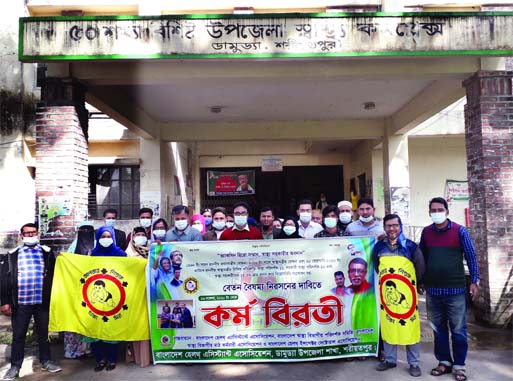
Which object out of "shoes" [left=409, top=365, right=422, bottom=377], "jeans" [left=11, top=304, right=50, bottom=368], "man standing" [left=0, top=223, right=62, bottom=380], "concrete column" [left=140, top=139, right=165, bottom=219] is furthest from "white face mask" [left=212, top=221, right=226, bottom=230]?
"concrete column" [left=140, top=139, right=165, bottom=219]

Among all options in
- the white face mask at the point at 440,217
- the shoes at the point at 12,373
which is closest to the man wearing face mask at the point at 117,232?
the shoes at the point at 12,373

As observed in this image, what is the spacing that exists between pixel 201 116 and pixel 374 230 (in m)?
6.12

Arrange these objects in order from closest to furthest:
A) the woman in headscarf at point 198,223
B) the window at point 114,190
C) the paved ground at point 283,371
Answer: the paved ground at point 283,371 → the woman in headscarf at point 198,223 → the window at point 114,190

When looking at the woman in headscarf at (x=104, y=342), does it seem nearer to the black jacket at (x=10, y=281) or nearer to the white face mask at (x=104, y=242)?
the white face mask at (x=104, y=242)

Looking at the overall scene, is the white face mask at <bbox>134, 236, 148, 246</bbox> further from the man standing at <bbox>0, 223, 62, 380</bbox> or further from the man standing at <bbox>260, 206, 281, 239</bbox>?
the man standing at <bbox>260, 206, 281, 239</bbox>

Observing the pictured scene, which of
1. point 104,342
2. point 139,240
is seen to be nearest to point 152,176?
point 139,240

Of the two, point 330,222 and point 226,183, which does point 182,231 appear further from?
point 226,183

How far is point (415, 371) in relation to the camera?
4438 millimetres

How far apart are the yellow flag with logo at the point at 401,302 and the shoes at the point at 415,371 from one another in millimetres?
268

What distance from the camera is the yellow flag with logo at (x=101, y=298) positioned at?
4793mm

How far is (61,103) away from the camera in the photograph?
20.9 feet

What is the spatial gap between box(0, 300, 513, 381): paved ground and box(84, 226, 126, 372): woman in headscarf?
117mm

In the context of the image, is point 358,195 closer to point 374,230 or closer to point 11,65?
point 374,230

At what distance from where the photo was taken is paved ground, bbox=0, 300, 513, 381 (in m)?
4.46
